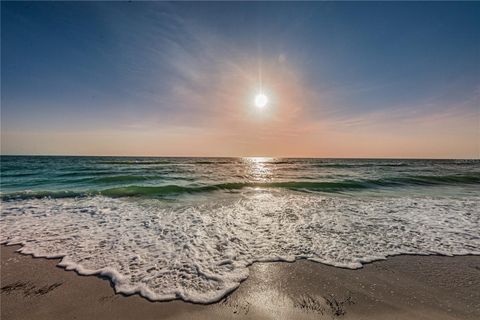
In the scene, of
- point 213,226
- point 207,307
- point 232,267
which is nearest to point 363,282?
point 232,267

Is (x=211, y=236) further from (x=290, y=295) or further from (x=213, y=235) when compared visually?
(x=290, y=295)

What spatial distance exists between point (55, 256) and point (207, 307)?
3668 millimetres

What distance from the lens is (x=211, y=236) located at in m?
5.83

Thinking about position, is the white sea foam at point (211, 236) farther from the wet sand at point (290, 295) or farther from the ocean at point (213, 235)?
the wet sand at point (290, 295)

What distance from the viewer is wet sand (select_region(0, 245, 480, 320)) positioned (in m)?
3.06

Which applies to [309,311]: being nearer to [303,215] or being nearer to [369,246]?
[369,246]

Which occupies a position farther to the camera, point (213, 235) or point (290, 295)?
point (213, 235)

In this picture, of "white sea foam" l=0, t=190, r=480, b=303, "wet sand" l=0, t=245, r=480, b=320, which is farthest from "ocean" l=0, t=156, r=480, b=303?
"wet sand" l=0, t=245, r=480, b=320

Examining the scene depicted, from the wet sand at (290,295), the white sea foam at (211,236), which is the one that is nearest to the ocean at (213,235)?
the white sea foam at (211,236)

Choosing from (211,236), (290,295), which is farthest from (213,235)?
(290,295)

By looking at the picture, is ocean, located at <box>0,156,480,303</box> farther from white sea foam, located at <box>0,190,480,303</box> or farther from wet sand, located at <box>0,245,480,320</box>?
wet sand, located at <box>0,245,480,320</box>

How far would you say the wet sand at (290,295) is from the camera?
10.1 feet

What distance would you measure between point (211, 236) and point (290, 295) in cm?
277

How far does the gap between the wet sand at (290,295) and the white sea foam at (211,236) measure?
0.78ft
